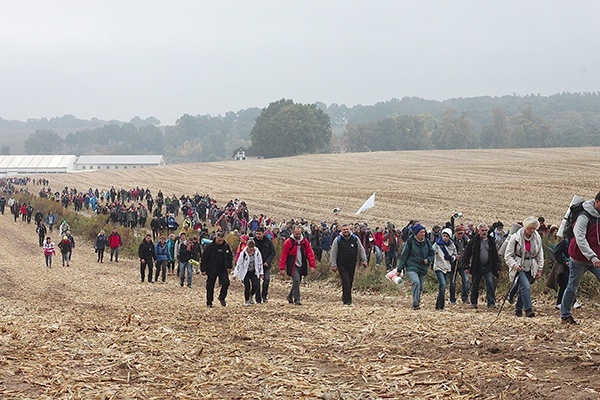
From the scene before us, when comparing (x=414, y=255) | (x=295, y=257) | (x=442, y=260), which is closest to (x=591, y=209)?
(x=414, y=255)

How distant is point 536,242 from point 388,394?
589 centimetres

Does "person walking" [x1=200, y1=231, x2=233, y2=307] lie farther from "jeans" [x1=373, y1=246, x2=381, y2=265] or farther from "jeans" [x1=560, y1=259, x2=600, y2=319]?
"jeans" [x1=373, y1=246, x2=381, y2=265]

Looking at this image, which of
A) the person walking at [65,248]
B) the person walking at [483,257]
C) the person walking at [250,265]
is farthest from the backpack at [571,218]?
the person walking at [65,248]

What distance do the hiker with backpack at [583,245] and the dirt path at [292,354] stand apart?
1.49 feet

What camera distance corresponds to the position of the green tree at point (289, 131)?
122m

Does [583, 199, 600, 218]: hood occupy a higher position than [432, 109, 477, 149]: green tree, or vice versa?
[432, 109, 477, 149]: green tree

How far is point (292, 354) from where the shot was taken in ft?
29.4

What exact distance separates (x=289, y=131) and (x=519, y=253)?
359 feet

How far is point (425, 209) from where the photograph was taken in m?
43.1

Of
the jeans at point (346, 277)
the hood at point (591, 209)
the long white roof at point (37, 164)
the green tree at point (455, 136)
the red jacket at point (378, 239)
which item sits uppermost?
the green tree at point (455, 136)

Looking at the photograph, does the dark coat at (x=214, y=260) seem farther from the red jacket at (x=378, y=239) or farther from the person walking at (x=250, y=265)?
the red jacket at (x=378, y=239)

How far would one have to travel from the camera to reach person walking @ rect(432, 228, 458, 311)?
1434 centimetres

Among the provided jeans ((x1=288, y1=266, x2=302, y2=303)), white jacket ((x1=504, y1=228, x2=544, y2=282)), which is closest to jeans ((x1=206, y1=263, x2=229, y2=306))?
jeans ((x1=288, y1=266, x2=302, y2=303))

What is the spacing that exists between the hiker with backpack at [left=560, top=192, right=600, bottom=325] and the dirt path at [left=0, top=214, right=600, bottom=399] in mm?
454
